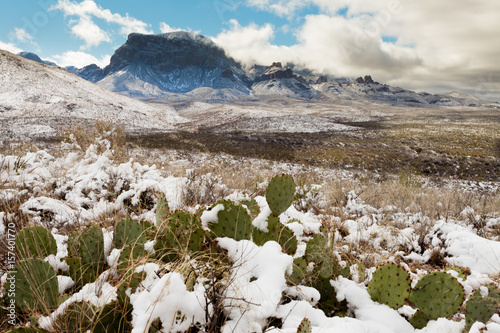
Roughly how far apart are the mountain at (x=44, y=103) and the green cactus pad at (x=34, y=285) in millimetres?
26465

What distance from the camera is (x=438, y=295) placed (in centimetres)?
167

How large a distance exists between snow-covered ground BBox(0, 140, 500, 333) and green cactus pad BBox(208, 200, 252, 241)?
0.70 ft

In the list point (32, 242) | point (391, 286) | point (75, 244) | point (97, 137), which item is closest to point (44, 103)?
point (97, 137)

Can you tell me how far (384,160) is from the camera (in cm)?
1928

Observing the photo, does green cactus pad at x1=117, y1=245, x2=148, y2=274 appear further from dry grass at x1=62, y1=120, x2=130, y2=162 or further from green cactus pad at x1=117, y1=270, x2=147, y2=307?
dry grass at x1=62, y1=120, x2=130, y2=162

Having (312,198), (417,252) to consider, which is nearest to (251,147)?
(312,198)

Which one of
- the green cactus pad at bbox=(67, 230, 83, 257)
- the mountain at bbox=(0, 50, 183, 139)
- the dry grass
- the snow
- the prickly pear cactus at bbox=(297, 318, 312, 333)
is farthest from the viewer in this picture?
the mountain at bbox=(0, 50, 183, 139)

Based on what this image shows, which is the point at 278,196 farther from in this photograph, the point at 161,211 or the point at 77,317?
the point at 77,317

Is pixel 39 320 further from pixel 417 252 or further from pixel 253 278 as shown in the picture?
pixel 417 252

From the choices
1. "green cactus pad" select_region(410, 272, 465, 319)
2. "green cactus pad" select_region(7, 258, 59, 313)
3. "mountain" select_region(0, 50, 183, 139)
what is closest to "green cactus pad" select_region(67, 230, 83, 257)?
"green cactus pad" select_region(7, 258, 59, 313)

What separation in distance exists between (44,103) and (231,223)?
44.9m

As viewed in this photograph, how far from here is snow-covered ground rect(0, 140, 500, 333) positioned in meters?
1.33

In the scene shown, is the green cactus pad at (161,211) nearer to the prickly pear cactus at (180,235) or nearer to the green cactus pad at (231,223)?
the prickly pear cactus at (180,235)

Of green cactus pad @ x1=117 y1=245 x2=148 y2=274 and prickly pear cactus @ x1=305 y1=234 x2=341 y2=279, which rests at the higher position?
green cactus pad @ x1=117 y1=245 x2=148 y2=274
